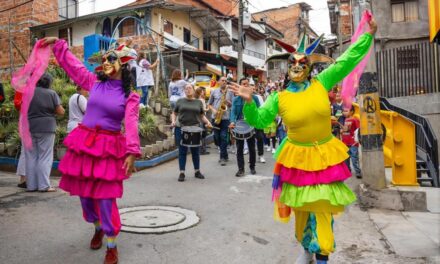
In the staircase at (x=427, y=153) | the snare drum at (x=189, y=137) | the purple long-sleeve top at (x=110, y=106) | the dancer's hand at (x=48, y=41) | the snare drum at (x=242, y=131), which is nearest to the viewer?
the purple long-sleeve top at (x=110, y=106)

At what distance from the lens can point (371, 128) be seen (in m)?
6.21

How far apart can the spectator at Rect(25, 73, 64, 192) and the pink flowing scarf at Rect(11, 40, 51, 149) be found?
2548 mm

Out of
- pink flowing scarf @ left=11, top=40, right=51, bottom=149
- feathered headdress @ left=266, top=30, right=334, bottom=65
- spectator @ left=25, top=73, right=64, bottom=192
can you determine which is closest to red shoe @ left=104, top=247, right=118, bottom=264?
pink flowing scarf @ left=11, top=40, right=51, bottom=149

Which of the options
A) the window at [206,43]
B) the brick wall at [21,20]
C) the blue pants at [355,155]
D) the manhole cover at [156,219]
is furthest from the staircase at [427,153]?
the window at [206,43]

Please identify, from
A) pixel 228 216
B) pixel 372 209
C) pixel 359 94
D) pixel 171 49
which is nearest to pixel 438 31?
pixel 359 94

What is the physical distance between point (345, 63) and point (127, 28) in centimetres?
2074

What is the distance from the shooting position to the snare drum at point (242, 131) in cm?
860

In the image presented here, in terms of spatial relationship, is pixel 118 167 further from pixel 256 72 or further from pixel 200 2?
pixel 256 72

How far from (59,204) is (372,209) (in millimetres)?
4601

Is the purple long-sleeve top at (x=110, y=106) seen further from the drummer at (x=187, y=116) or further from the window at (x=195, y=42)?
the window at (x=195, y=42)

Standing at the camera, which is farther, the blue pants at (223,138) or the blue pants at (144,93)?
the blue pants at (144,93)

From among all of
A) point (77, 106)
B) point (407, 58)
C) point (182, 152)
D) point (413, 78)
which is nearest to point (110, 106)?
point (77, 106)

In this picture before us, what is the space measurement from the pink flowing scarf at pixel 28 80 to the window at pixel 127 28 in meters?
18.9

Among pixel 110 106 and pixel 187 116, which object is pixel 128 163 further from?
pixel 187 116
